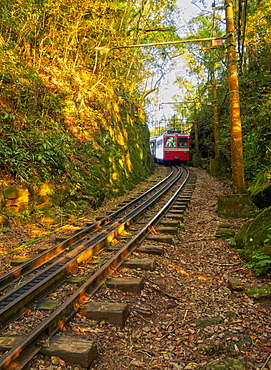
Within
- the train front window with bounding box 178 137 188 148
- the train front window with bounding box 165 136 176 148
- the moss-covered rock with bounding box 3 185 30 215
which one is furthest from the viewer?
the train front window with bounding box 178 137 188 148

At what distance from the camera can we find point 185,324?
3631 mm

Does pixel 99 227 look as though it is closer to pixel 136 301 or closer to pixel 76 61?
pixel 136 301

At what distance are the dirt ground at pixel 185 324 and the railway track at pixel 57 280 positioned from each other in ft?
0.60

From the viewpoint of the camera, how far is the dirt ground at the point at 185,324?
2930mm

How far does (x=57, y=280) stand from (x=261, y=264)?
3208 mm

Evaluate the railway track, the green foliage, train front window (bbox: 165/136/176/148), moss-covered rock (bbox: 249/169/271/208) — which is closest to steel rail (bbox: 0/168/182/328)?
the railway track

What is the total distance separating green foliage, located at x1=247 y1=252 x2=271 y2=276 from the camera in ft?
15.0

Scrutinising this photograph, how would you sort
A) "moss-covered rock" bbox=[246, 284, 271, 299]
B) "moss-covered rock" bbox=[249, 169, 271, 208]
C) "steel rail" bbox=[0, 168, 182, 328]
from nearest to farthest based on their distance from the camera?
"steel rail" bbox=[0, 168, 182, 328], "moss-covered rock" bbox=[246, 284, 271, 299], "moss-covered rock" bbox=[249, 169, 271, 208]

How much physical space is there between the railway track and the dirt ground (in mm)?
184

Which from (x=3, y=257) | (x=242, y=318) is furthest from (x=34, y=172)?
(x=242, y=318)

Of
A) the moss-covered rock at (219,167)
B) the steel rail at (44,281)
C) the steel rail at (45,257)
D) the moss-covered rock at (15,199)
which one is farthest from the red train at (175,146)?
the steel rail at (44,281)

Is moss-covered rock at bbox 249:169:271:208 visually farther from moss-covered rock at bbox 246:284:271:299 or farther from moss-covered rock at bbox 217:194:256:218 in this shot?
moss-covered rock at bbox 246:284:271:299

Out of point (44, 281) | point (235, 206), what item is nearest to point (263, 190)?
point (235, 206)

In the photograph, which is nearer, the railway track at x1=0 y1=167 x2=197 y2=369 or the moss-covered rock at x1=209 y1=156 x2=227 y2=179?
the railway track at x1=0 y1=167 x2=197 y2=369
